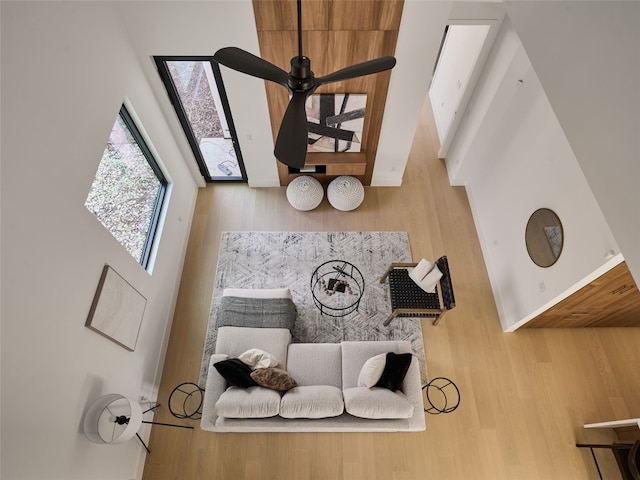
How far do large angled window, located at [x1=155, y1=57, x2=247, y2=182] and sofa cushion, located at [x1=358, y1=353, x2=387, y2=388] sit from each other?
2.89 metres

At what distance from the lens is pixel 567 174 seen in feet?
9.99

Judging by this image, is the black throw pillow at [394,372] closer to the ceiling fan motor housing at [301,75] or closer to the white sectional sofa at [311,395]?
the white sectional sofa at [311,395]

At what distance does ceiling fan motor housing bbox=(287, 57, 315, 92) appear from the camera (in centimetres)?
162

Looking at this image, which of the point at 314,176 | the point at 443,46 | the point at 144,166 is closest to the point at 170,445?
the point at 144,166

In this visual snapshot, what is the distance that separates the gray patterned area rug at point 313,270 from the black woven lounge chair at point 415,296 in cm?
28

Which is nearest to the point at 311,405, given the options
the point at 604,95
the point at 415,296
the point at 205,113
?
the point at 415,296

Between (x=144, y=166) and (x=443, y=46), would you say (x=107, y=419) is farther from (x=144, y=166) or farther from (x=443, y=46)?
(x=443, y=46)

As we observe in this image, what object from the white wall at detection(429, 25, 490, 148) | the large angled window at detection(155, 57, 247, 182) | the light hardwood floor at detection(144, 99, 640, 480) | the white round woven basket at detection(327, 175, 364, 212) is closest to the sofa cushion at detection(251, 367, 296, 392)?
the light hardwood floor at detection(144, 99, 640, 480)

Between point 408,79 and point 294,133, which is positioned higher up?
point 408,79

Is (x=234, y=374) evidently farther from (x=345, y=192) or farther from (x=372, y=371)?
(x=345, y=192)

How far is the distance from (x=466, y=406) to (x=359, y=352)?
4.02 ft

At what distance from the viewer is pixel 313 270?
14.6 ft

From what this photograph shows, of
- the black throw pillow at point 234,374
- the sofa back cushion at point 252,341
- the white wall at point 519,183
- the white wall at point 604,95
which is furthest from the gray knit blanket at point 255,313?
the white wall at point 604,95

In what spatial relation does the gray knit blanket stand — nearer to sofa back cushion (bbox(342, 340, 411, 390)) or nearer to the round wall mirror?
sofa back cushion (bbox(342, 340, 411, 390))
